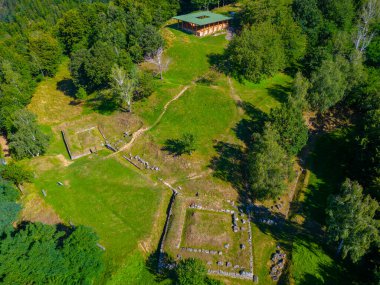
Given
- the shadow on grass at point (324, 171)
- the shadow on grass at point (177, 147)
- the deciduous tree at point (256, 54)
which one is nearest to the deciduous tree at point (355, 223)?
the shadow on grass at point (324, 171)

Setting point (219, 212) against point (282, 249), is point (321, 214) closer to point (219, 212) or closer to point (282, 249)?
point (282, 249)

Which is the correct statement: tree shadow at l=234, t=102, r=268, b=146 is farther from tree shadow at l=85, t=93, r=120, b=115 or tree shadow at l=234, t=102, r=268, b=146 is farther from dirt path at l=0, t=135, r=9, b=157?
dirt path at l=0, t=135, r=9, b=157

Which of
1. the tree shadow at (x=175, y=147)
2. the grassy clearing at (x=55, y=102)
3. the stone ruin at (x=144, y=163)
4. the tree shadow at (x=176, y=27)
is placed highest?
the tree shadow at (x=176, y=27)

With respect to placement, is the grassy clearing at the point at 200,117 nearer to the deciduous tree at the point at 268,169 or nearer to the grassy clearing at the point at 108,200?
the grassy clearing at the point at 108,200

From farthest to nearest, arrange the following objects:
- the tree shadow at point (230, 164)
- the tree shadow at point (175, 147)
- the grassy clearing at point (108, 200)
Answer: the tree shadow at point (175, 147) → the tree shadow at point (230, 164) → the grassy clearing at point (108, 200)

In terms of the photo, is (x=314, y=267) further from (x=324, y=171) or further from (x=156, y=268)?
(x=156, y=268)

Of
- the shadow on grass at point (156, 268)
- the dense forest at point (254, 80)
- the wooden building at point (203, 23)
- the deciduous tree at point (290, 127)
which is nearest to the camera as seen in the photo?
the dense forest at point (254, 80)

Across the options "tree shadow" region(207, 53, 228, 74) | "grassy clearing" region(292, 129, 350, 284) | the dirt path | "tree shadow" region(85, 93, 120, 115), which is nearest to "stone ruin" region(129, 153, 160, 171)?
"tree shadow" region(85, 93, 120, 115)
